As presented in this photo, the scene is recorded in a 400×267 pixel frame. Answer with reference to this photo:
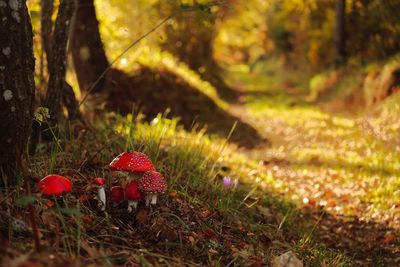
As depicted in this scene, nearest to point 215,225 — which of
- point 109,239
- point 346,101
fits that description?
point 109,239

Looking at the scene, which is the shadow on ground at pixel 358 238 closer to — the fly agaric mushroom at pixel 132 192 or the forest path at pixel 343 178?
the forest path at pixel 343 178

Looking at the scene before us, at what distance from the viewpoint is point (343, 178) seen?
7.01 metres

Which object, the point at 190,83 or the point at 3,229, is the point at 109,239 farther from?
the point at 190,83

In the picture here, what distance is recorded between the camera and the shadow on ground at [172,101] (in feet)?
31.5

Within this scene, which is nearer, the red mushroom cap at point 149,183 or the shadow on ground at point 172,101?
the red mushroom cap at point 149,183

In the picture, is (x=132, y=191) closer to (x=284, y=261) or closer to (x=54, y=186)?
(x=54, y=186)

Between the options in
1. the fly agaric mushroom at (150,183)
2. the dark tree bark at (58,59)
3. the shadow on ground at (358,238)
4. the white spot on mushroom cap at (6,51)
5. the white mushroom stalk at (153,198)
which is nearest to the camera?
the white spot on mushroom cap at (6,51)

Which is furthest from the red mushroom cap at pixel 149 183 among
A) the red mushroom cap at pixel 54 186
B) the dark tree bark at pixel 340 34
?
the dark tree bark at pixel 340 34

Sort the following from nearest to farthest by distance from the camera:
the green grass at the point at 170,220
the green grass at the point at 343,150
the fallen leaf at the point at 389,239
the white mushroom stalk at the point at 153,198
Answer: the green grass at the point at 170,220 → the white mushroom stalk at the point at 153,198 → the fallen leaf at the point at 389,239 → the green grass at the point at 343,150

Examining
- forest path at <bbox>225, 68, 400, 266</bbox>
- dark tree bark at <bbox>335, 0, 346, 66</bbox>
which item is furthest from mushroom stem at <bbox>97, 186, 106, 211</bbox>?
dark tree bark at <bbox>335, 0, 346, 66</bbox>

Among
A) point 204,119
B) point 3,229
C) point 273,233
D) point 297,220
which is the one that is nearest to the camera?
point 3,229

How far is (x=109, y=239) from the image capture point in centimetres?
313

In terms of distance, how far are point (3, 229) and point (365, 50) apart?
1764cm

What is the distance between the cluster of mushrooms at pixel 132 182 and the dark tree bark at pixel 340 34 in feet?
53.8
